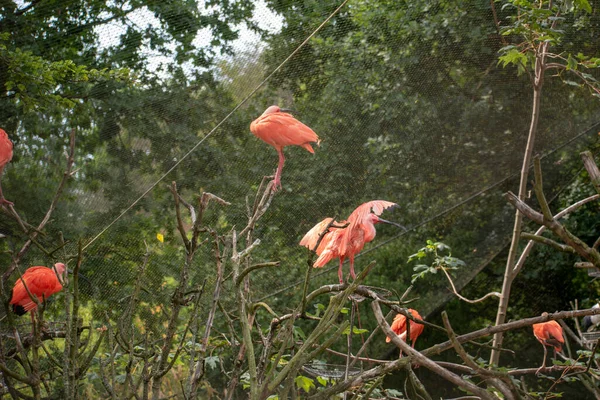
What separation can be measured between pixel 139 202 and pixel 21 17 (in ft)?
2.23

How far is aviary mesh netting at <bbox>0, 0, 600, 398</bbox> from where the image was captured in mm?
2238

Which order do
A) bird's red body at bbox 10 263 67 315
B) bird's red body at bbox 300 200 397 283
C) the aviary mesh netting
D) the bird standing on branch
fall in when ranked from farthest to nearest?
1. the bird standing on branch
2. the aviary mesh netting
3. bird's red body at bbox 10 263 67 315
4. bird's red body at bbox 300 200 397 283

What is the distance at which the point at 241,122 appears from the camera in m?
2.33

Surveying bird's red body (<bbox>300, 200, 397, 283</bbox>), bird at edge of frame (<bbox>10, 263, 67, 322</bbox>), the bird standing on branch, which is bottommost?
A: the bird standing on branch

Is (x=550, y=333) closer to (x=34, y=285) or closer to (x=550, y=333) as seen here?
(x=550, y=333)


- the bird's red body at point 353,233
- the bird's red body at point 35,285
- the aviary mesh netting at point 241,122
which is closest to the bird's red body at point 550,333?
the aviary mesh netting at point 241,122

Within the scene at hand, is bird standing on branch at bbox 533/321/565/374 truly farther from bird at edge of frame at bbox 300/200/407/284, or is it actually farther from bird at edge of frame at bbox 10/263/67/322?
bird at edge of frame at bbox 10/263/67/322

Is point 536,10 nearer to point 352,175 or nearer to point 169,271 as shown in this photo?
point 352,175

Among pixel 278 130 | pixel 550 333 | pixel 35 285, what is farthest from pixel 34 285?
pixel 550 333

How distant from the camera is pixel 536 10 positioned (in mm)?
1809

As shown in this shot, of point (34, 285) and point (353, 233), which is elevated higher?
point (34, 285)

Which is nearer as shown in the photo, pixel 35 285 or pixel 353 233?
pixel 353 233

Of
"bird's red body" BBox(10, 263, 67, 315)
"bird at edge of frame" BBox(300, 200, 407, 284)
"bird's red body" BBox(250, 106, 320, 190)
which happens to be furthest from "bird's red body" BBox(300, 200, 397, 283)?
"bird's red body" BBox(10, 263, 67, 315)

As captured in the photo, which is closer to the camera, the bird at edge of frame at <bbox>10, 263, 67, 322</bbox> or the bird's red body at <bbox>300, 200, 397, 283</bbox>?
the bird's red body at <bbox>300, 200, 397, 283</bbox>
